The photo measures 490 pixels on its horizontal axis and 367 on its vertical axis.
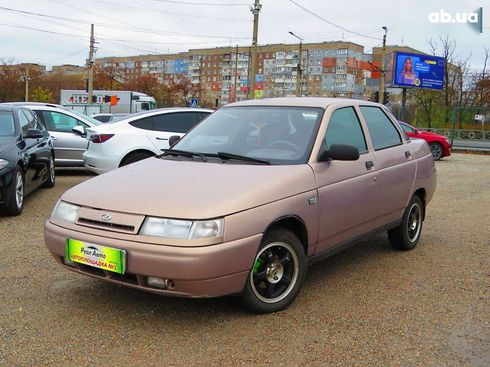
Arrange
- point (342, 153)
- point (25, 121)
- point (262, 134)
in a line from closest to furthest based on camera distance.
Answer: point (342, 153), point (262, 134), point (25, 121)

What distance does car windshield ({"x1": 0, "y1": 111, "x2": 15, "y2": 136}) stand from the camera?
7.49m

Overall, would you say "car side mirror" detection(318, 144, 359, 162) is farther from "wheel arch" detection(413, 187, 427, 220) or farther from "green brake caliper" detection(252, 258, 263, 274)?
"wheel arch" detection(413, 187, 427, 220)

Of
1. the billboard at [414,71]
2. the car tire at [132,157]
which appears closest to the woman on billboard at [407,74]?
the billboard at [414,71]

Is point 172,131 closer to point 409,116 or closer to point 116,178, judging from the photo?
point 116,178

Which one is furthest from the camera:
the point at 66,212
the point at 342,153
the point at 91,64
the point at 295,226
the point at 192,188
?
the point at 91,64

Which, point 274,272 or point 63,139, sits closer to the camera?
point 274,272

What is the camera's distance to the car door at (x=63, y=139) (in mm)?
10953

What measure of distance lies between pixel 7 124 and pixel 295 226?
215 inches

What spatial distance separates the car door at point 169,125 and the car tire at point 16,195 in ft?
8.22

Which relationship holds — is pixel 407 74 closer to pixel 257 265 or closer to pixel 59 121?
pixel 59 121

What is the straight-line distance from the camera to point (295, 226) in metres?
3.95

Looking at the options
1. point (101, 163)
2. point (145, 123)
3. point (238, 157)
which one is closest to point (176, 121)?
point (145, 123)

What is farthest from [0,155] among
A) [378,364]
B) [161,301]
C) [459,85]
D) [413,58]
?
[459,85]

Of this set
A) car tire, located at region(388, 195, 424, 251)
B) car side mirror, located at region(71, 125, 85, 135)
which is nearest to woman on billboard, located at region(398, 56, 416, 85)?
car side mirror, located at region(71, 125, 85, 135)
